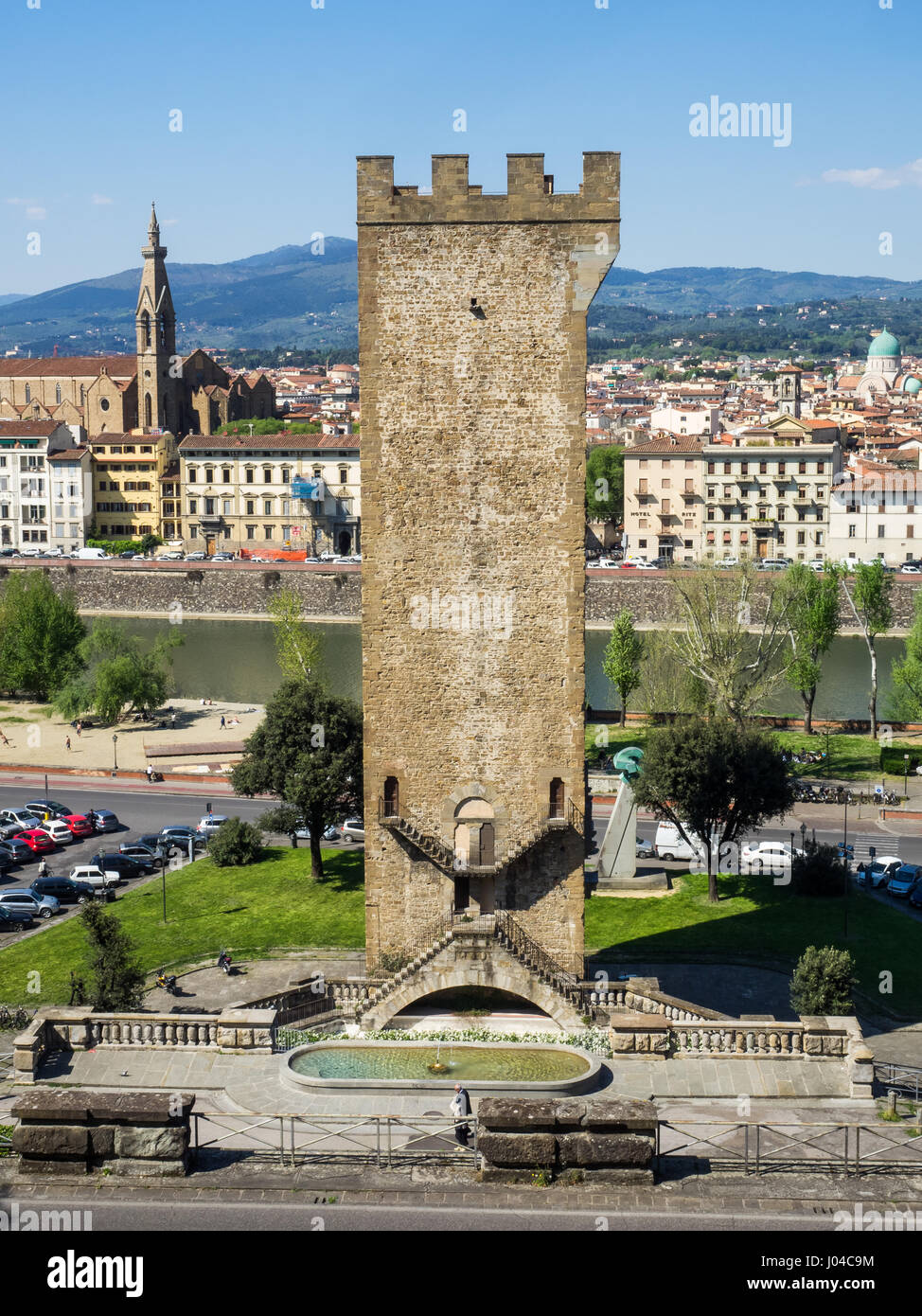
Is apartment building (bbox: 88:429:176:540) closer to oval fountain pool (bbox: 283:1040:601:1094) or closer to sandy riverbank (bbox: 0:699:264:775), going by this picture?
sandy riverbank (bbox: 0:699:264:775)

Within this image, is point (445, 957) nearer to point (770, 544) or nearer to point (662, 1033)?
point (662, 1033)

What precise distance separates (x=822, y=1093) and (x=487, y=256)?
12.0 m

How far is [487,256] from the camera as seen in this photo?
2205cm

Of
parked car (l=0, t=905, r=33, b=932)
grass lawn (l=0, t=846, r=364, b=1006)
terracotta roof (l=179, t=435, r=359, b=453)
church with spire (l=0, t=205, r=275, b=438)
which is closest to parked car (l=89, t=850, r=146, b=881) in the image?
grass lawn (l=0, t=846, r=364, b=1006)

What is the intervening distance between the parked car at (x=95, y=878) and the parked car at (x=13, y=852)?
8.36 feet

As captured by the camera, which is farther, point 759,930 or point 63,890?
point 63,890

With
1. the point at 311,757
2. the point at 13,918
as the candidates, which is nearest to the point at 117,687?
the point at 13,918

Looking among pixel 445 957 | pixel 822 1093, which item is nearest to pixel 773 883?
pixel 445 957

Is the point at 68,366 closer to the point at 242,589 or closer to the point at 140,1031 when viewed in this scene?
the point at 242,589

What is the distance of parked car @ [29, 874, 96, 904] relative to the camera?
117 feet

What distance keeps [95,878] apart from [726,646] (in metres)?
21.3

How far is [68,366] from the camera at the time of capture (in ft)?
465

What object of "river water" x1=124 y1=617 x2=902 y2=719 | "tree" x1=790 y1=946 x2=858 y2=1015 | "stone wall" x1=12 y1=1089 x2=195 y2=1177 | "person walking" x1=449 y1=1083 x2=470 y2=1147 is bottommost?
"river water" x1=124 y1=617 x2=902 y2=719

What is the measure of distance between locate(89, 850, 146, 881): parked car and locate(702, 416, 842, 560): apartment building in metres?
58.9
